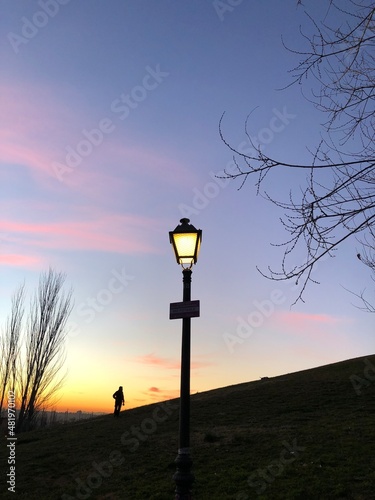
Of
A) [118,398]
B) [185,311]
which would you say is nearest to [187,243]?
[185,311]

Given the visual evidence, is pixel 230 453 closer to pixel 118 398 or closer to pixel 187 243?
pixel 187 243

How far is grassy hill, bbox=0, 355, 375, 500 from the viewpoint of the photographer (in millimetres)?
10047

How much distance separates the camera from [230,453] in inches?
516

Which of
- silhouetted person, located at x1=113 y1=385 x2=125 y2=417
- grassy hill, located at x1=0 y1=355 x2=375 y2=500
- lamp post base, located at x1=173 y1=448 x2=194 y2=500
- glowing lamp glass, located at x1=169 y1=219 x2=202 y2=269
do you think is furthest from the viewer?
silhouetted person, located at x1=113 y1=385 x2=125 y2=417

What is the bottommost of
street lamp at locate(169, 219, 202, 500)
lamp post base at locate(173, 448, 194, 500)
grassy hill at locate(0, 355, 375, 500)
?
grassy hill at locate(0, 355, 375, 500)

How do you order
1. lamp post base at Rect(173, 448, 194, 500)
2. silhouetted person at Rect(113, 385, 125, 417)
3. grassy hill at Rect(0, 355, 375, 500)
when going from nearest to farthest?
lamp post base at Rect(173, 448, 194, 500)
grassy hill at Rect(0, 355, 375, 500)
silhouetted person at Rect(113, 385, 125, 417)

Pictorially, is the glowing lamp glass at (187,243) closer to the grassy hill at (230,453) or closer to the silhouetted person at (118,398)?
the grassy hill at (230,453)

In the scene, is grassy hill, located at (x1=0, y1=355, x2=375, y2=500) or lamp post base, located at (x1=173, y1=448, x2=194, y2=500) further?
grassy hill, located at (x1=0, y1=355, x2=375, y2=500)

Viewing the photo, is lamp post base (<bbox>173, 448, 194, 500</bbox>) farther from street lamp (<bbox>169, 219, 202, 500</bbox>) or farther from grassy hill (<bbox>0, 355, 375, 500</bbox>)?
grassy hill (<bbox>0, 355, 375, 500</bbox>)

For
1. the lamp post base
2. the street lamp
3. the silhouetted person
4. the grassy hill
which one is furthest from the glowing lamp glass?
the silhouetted person

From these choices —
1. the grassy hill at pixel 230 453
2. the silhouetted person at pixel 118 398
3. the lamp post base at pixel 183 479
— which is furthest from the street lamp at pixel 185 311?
the silhouetted person at pixel 118 398

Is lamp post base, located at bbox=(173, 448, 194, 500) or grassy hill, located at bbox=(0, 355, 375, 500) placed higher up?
lamp post base, located at bbox=(173, 448, 194, 500)

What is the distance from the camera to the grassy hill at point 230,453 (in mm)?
10047

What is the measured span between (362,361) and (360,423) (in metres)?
18.7
